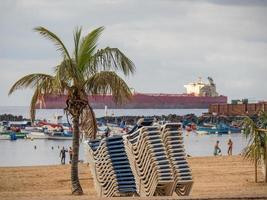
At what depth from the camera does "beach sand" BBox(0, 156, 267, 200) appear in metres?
20.3

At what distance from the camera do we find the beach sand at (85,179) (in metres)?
20.3

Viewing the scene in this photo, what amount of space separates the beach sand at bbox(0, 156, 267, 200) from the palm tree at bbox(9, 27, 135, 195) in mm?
2139

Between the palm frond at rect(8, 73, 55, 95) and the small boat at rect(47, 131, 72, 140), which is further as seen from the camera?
the small boat at rect(47, 131, 72, 140)

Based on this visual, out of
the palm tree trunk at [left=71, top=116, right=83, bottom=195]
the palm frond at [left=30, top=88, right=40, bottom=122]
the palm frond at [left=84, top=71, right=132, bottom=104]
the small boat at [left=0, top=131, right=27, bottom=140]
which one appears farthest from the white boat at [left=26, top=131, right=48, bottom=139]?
the palm frond at [left=84, top=71, right=132, bottom=104]

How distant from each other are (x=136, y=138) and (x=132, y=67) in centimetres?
407

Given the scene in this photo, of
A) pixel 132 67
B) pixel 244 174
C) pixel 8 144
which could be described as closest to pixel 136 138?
pixel 132 67

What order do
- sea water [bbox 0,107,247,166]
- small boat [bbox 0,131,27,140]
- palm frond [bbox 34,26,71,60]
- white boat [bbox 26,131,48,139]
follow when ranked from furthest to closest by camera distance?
1. small boat [bbox 0,131,27,140]
2. white boat [bbox 26,131,48,139]
3. sea water [bbox 0,107,247,166]
4. palm frond [bbox 34,26,71,60]

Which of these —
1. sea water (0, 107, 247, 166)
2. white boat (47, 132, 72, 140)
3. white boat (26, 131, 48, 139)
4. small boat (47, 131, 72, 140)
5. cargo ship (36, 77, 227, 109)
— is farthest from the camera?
cargo ship (36, 77, 227, 109)

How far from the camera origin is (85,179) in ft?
81.8

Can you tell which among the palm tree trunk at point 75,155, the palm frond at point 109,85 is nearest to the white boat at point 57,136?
the palm tree trunk at point 75,155

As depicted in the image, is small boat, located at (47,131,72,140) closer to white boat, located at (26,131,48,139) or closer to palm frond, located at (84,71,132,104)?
white boat, located at (26,131,48,139)

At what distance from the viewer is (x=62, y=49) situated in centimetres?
1925

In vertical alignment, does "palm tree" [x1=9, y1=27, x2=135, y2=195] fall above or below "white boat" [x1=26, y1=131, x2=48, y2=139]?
above

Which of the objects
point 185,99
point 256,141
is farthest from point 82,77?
point 185,99
